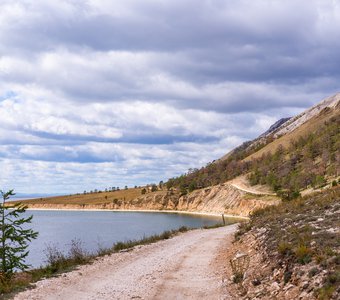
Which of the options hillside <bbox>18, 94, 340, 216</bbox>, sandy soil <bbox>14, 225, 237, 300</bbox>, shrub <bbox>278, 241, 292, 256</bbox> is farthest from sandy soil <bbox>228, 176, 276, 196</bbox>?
shrub <bbox>278, 241, 292, 256</bbox>

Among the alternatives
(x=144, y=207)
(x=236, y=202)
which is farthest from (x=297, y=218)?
(x=144, y=207)

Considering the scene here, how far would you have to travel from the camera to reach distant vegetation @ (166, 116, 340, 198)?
8400 cm

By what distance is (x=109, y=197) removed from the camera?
187 metres

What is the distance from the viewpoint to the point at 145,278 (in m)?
16.8

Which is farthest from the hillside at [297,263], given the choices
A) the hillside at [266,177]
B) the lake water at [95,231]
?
the hillside at [266,177]

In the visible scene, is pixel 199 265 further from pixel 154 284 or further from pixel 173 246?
pixel 173 246

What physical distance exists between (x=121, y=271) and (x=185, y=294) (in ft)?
17.1

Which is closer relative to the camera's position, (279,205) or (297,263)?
(297,263)

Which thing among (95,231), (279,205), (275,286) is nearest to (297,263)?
(275,286)

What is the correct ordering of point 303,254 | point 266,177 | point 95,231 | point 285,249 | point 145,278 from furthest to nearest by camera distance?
1. point 266,177
2. point 95,231
3. point 145,278
4. point 285,249
5. point 303,254

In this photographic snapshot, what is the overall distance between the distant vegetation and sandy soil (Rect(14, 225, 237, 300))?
4609 cm

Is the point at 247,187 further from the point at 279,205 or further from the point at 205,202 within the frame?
the point at 279,205

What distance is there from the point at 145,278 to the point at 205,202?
350 feet

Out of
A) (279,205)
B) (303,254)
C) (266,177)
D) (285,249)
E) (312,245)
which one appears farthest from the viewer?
(266,177)
